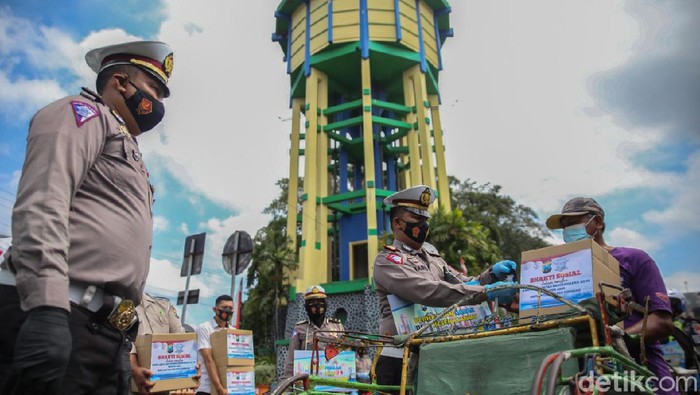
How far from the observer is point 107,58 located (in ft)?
7.53

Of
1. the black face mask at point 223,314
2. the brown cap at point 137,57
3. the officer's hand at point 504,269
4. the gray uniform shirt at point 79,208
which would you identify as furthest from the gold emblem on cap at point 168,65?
the black face mask at point 223,314

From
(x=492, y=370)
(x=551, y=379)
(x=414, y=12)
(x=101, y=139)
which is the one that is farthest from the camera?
(x=414, y=12)

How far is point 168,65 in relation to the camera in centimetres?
241

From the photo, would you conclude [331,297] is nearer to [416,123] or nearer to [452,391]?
[416,123]

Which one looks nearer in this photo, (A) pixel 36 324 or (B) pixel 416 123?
(A) pixel 36 324

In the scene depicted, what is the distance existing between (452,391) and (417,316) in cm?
67

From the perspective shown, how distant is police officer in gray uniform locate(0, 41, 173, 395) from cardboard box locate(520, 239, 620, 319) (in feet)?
5.63

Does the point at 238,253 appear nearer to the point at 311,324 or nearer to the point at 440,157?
the point at 311,324

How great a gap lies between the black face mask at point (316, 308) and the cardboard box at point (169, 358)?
144 centimetres

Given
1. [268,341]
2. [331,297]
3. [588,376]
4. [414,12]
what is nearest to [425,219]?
[588,376]

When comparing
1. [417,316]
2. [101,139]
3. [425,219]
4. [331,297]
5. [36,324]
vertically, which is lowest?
[36,324]

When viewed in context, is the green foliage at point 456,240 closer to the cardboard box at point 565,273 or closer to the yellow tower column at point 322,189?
the yellow tower column at point 322,189

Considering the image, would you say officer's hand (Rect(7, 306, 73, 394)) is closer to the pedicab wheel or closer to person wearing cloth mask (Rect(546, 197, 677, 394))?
the pedicab wheel

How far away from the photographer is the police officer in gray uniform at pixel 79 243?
4.92 ft
